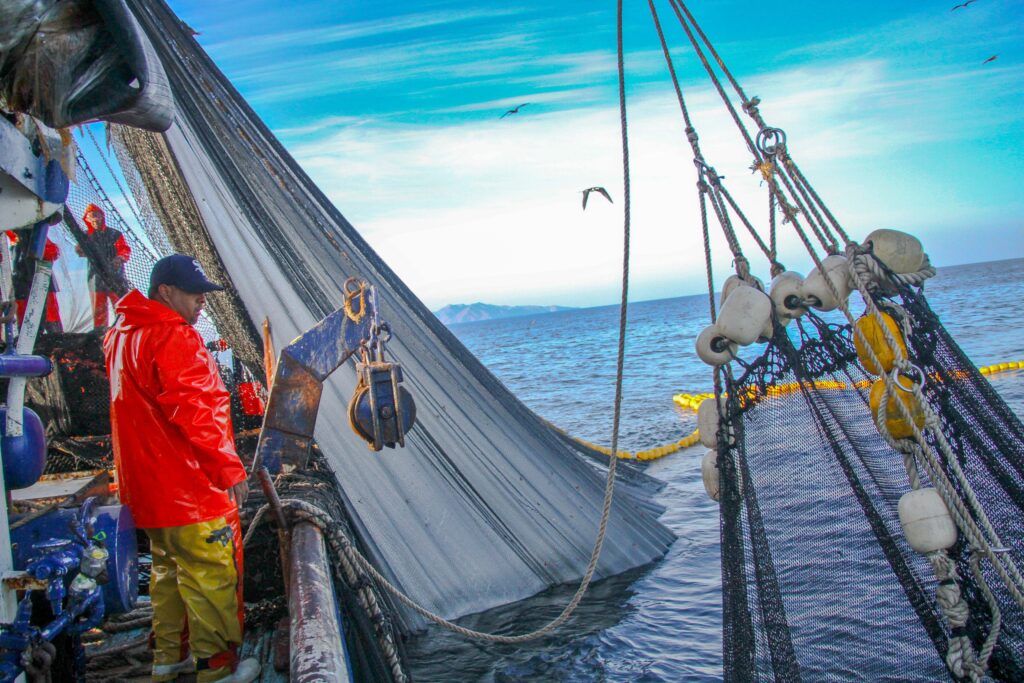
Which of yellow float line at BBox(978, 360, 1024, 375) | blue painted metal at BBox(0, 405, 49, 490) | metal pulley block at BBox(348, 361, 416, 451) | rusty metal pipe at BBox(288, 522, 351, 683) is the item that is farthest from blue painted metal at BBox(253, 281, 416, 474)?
yellow float line at BBox(978, 360, 1024, 375)

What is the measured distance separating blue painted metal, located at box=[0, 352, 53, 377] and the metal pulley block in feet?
4.25

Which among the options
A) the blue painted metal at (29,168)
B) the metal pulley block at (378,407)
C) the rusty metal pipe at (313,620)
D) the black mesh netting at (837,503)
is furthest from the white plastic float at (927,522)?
the blue painted metal at (29,168)

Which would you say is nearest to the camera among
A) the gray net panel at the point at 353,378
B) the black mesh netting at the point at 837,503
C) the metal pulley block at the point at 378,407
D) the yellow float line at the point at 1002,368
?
the black mesh netting at the point at 837,503

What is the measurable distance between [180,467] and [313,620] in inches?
35.0

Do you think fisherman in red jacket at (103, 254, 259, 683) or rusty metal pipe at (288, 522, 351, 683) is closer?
rusty metal pipe at (288, 522, 351, 683)

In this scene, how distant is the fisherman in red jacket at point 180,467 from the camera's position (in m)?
2.47

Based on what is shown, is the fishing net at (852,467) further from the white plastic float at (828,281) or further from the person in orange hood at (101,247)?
the person in orange hood at (101,247)

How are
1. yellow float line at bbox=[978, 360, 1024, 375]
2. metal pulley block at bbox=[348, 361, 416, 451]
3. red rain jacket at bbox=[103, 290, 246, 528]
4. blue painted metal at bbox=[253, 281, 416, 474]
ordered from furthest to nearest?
yellow float line at bbox=[978, 360, 1024, 375] → blue painted metal at bbox=[253, 281, 416, 474] → metal pulley block at bbox=[348, 361, 416, 451] → red rain jacket at bbox=[103, 290, 246, 528]

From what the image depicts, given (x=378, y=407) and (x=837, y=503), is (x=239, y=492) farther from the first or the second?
(x=837, y=503)

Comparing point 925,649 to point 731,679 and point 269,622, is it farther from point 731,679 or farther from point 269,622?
point 269,622

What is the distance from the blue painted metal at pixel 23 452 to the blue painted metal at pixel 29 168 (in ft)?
1.94

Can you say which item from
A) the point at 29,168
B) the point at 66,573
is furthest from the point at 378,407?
the point at 29,168

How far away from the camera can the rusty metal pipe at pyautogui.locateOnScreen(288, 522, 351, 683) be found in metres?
1.66

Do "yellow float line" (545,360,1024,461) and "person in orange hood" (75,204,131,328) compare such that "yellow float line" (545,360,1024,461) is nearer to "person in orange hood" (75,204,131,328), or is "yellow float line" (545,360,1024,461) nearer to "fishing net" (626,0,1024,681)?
"fishing net" (626,0,1024,681)
